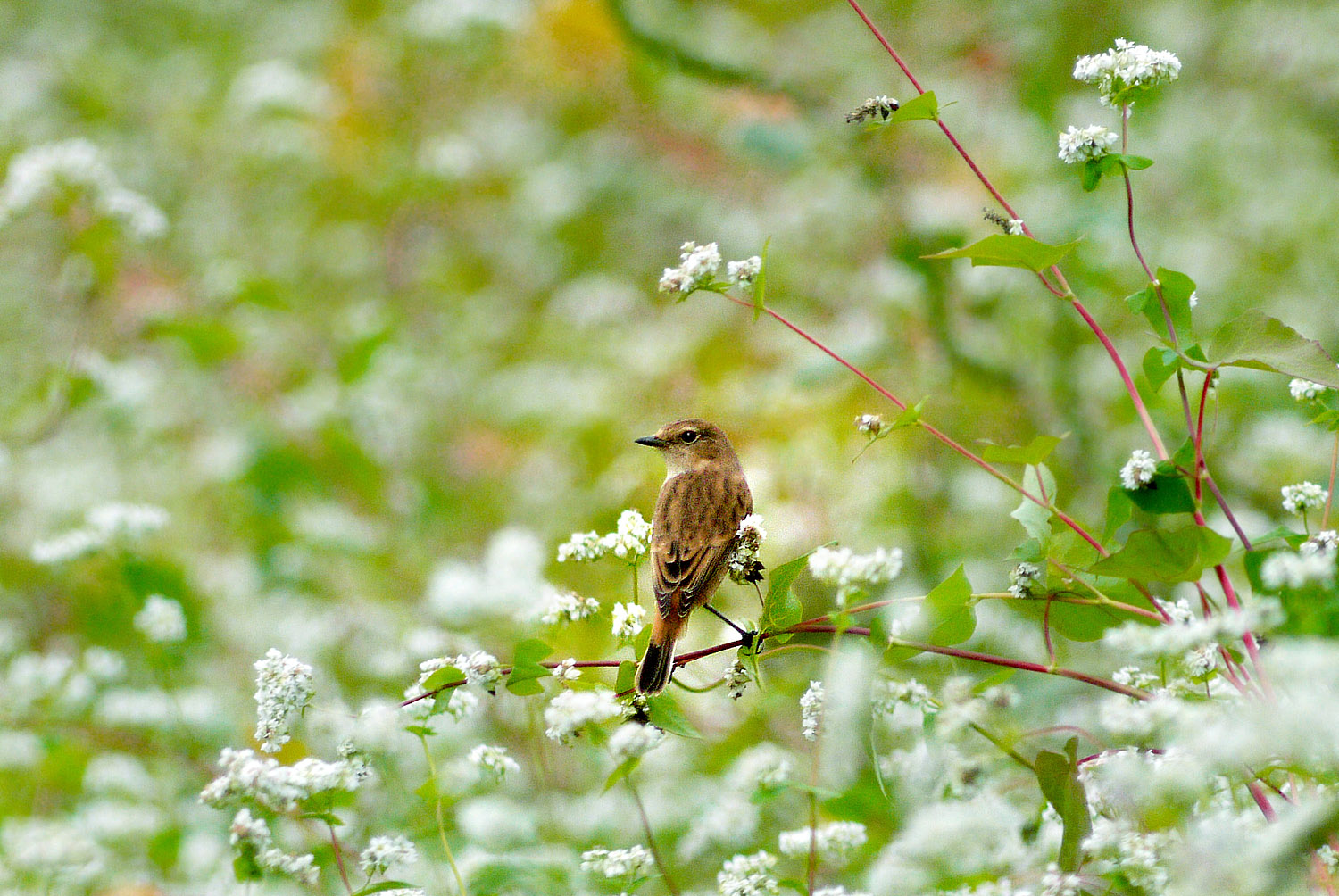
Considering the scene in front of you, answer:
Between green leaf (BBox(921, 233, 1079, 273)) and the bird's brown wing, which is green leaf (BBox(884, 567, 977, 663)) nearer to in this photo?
green leaf (BBox(921, 233, 1079, 273))

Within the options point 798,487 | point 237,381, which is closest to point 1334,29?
point 798,487

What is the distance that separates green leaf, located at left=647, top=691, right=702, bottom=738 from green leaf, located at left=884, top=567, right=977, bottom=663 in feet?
1.08

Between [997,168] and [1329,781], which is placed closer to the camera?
[1329,781]

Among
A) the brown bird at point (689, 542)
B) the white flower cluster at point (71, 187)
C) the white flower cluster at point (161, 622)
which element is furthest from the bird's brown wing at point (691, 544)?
the white flower cluster at point (71, 187)

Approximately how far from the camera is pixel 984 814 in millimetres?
1548

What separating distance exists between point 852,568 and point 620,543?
1.75ft

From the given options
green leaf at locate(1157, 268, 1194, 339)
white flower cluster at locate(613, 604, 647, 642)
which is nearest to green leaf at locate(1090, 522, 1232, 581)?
green leaf at locate(1157, 268, 1194, 339)

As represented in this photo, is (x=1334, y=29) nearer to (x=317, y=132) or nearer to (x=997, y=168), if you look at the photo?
(x=997, y=168)

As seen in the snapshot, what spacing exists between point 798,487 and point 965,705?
325cm

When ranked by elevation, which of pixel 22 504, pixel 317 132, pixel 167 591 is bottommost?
pixel 167 591

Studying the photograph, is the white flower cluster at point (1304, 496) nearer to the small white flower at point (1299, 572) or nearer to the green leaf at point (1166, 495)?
the green leaf at point (1166, 495)

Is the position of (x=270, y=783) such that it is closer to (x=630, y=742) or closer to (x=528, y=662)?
(x=528, y=662)

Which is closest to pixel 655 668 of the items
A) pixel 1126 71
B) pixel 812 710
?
pixel 812 710

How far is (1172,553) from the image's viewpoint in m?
1.42
